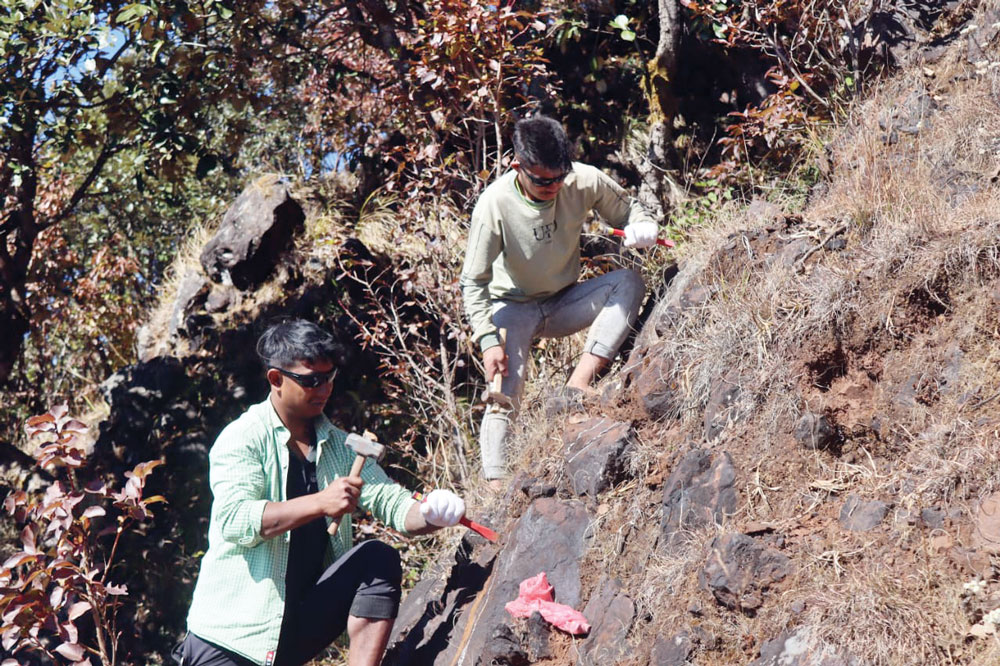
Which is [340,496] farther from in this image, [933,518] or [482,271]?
[933,518]

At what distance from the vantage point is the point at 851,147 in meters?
5.88

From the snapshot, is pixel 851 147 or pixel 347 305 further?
pixel 347 305

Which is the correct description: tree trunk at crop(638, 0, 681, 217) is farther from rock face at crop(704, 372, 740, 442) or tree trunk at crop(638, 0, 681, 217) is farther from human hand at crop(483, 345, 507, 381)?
rock face at crop(704, 372, 740, 442)

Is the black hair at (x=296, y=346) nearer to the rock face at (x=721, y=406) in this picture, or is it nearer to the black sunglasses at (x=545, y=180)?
the black sunglasses at (x=545, y=180)

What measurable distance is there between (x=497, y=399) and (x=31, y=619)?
2.51m

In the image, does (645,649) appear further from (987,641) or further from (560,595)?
(987,641)

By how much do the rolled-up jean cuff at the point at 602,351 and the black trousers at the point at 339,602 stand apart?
5.88 ft

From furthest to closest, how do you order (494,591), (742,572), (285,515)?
(494,591)
(285,515)
(742,572)

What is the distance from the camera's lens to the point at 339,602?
168 inches

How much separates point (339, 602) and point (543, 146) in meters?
2.44

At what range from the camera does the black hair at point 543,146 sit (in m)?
5.29

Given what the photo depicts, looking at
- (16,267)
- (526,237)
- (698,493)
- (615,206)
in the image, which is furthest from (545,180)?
(16,267)

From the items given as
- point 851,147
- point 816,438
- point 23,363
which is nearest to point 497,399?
point 816,438

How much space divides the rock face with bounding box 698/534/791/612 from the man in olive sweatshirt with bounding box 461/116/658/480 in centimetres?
175
